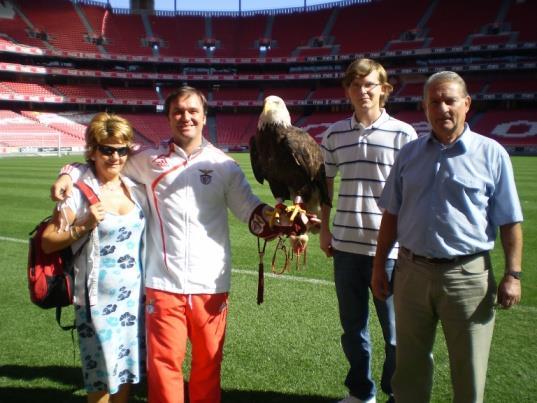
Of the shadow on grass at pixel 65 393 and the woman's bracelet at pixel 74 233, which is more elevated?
the woman's bracelet at pixel 74 233

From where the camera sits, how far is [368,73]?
2.33m

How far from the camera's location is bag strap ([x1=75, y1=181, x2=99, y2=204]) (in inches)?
84.4

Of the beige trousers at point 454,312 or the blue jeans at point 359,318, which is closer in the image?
the beige trousers at point 454,312

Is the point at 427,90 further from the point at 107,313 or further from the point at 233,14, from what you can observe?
the point at 233,14

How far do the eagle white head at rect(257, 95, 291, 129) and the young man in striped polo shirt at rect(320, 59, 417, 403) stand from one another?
35cm

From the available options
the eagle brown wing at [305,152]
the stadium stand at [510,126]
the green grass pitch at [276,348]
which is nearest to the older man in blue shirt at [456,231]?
the eagle brown wing at [305,152]

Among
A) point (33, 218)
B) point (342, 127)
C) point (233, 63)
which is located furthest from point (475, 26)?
point (342, 127)

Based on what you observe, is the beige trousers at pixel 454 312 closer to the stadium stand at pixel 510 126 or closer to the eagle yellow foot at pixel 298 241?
the eagle yellow foot at pixel 298 241

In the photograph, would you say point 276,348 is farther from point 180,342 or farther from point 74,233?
point 74,233

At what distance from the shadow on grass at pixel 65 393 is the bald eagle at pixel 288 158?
1139 mm

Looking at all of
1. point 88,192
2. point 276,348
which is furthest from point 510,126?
point 88,192

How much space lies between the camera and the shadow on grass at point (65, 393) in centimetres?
284

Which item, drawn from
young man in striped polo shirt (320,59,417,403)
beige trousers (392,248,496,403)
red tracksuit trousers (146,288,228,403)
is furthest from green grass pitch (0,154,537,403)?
beige trousers (392,248,496,403)

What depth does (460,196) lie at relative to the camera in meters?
1.94
